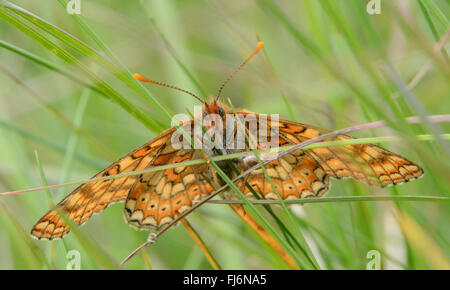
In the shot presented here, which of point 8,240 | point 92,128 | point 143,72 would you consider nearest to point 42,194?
point 8,240

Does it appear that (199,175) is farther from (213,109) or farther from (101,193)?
(101,193)

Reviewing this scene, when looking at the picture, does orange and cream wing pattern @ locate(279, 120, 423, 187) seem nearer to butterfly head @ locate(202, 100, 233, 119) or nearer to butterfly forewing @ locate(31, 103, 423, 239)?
butterfly forewing @ locate(31, 103, 423, 239)

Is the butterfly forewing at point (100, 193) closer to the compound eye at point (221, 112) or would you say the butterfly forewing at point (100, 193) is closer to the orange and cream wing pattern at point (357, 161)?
the compound eye at point (221, 112)

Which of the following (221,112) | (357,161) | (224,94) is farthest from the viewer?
(224,94)

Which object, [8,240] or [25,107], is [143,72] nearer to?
[25,107]

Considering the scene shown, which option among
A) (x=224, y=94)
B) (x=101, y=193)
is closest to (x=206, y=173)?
(x=101, y=193)

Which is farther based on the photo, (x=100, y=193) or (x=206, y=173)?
→ (x=206, y=173)
